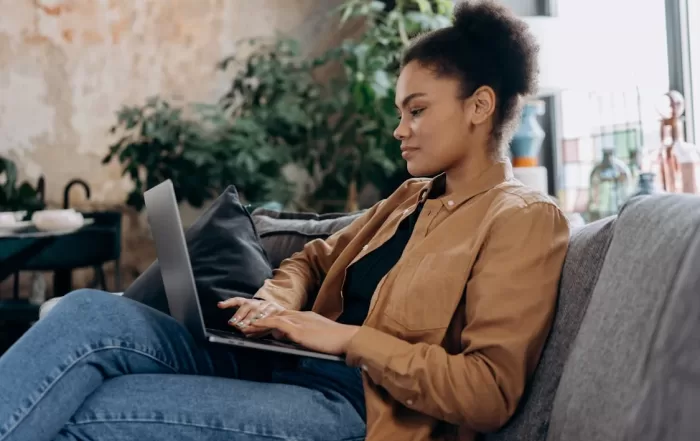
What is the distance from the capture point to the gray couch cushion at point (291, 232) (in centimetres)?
181

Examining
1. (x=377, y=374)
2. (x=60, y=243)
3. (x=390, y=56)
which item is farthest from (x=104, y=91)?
(x=377, y=374)

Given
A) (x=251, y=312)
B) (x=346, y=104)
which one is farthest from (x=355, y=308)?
(x=346, y=104)

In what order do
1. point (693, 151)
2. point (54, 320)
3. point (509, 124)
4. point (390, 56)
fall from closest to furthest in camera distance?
point (54, 320)
point (509, 124)
point (693, 151)
point (390, 56)

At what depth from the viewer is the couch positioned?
74cm

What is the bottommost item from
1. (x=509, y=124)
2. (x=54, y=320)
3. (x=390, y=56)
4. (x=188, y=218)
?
(x=188, y=218)

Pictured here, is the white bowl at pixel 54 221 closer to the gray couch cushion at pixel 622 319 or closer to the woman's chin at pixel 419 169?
the woman's chin at pixel 419 169

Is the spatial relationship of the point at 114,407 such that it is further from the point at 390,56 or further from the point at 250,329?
the point at 390,56

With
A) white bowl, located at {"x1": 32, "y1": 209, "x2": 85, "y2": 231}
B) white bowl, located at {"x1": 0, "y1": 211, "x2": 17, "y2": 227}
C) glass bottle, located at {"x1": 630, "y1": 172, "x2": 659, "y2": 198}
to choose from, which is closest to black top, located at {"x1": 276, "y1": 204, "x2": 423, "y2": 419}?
glass bottle, located at {"x1": 630, "y1": 172, "x2": 659, "y2": 198}

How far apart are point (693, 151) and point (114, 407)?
171 cm

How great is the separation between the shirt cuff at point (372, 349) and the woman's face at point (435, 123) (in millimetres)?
330

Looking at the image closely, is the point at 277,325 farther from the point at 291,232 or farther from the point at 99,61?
the point at 99,61

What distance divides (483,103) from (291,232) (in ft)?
2.37

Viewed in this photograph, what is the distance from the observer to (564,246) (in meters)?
1.12

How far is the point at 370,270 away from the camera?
1.36m
